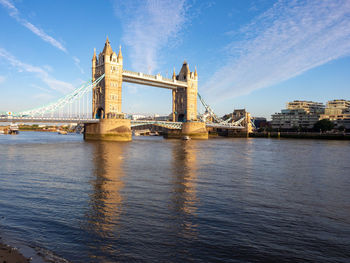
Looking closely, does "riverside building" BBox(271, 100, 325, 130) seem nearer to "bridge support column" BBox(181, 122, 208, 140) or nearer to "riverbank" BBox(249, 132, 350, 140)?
"riverbank" BBox(249, 132, 350, 140)

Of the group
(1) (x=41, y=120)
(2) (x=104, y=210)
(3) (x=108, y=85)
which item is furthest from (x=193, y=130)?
(2) (x=104, y=210)

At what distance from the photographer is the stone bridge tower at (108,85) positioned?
201 feet

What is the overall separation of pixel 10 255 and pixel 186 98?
8116 centimetres

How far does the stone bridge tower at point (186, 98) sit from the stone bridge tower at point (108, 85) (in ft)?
88.8

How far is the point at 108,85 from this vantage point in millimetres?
61312

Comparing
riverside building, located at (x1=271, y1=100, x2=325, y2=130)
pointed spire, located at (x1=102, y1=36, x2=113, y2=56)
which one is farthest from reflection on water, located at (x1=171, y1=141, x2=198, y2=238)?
riverside building, located at (x1=271, y1=100, x2=325, y2=130)

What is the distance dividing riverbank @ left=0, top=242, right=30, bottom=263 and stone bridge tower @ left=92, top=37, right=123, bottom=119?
181 feet

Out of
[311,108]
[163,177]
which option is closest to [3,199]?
[163,177]

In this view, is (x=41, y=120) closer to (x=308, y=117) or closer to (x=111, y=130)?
(x=111, y=130)

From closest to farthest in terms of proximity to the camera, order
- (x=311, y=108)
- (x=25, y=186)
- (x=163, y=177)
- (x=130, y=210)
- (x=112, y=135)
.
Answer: (x=130, y=210) → (x=25, y=186) → (x=163, y=177) → (x=112, y=135) → (x=311, y=108)

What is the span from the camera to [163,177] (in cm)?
1636

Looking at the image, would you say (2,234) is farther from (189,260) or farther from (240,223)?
(240,223)

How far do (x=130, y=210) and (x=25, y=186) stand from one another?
649 centimetres

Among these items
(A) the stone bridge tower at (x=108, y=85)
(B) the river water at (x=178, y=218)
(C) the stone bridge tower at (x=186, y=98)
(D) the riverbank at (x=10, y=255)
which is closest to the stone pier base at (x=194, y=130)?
(C) the stone bridge tower at (x=186, y=98)
